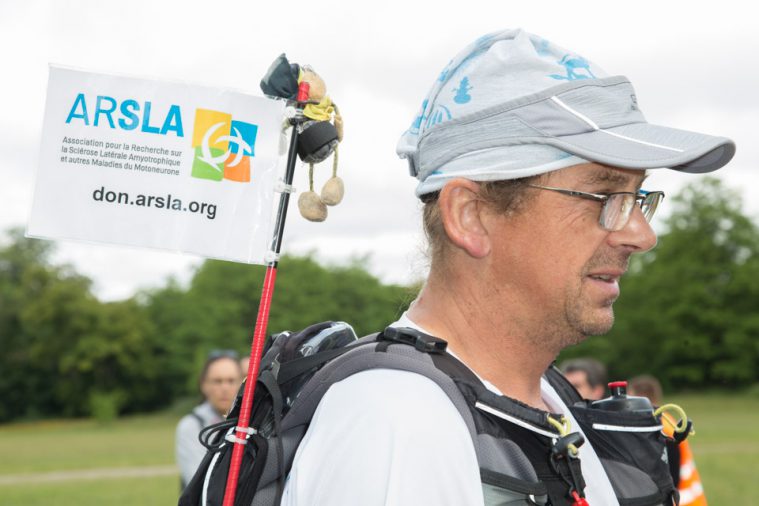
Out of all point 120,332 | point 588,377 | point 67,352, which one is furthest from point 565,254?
point 120,332

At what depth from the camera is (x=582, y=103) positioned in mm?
2135

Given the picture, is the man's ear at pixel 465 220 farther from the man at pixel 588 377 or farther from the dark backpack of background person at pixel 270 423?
the man at pixel 588 377

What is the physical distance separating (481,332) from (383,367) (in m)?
0.44

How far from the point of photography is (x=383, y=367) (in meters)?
1.89

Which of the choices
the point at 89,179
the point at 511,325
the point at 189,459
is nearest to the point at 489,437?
the point at 511,325

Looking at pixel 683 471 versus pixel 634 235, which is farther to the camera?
pixel 683 471

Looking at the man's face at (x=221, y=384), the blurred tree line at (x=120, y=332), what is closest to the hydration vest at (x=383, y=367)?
the man's face at (x=221, y=384)

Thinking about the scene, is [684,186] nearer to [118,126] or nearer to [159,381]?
[159,381]

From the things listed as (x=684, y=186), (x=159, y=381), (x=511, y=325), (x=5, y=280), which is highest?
(x=684, y=186)

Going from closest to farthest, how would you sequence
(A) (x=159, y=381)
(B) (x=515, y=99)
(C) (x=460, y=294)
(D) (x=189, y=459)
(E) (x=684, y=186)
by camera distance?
(B) (x=515, y=99), (C) (x=460, y=294), (D) (x=189, y=459), (E) (x=684, y=186), (A) (x=159, y=381)

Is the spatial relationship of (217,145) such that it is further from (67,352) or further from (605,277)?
(67,352)

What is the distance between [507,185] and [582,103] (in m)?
0.26

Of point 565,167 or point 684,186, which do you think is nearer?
point 565,167

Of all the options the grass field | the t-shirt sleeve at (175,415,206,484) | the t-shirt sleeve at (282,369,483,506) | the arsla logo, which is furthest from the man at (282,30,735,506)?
the grass field
